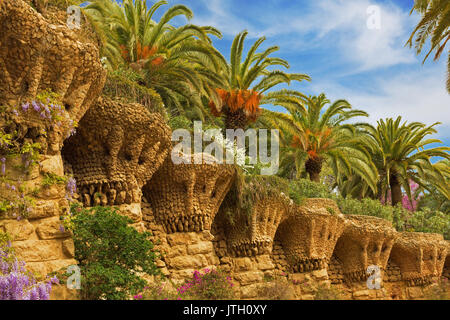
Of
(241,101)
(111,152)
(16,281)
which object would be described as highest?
(241,101)

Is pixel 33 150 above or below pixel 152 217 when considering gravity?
above

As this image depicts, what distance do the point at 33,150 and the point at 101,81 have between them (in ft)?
6.24

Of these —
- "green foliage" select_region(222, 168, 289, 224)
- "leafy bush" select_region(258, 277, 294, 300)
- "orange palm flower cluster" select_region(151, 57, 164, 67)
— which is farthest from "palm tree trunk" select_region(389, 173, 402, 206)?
"orange palm flower cluster" select_region(151, 57, 164, 67)

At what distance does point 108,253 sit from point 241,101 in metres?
9.73

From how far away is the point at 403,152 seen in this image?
2441 cm

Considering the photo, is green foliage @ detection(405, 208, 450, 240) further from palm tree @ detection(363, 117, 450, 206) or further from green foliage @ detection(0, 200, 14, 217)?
green foliage @ detection(0, 200, 14, 217)

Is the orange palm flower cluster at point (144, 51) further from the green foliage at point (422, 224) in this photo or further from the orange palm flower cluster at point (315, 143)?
the green foliage at point (422, 224)

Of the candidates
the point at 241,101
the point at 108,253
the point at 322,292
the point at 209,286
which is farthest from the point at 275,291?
the point at 108,253

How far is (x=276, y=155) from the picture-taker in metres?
18.1

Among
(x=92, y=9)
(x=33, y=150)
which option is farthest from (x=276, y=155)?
(x=33, y=150)

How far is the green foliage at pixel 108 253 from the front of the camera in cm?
731

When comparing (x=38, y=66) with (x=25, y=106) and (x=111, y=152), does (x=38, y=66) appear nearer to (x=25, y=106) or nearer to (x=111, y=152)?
(x=25, y=106)

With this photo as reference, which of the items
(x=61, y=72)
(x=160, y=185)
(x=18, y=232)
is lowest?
(x=18, y=232)

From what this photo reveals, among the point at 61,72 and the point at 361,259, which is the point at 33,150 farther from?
the point at 361,259
